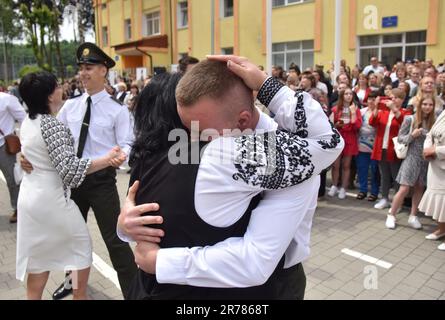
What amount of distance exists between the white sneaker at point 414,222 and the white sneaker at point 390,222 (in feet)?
0.69

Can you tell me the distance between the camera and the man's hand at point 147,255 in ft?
4.17

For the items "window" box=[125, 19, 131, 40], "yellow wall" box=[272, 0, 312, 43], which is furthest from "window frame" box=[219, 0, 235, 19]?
"window" box=[125, 19, 131, 40]

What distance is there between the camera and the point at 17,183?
5559 mm

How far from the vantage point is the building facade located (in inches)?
535

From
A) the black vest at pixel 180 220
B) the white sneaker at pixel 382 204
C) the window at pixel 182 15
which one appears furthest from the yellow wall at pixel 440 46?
the window at pixel 182 15

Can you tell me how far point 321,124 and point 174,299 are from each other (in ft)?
2.46

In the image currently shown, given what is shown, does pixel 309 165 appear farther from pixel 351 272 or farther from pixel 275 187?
pixel 351 272

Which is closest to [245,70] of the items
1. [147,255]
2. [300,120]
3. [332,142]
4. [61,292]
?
[300,120]

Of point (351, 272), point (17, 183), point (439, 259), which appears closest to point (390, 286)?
point (351, 272)

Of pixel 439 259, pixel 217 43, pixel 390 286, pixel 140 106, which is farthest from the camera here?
pixel 217 43

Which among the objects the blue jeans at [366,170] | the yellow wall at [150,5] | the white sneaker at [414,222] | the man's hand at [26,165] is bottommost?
the white sneaker at [414,222]

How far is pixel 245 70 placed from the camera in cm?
118

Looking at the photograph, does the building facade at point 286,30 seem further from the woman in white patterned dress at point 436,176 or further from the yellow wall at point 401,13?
the woman in white patterned dress at point 436,176

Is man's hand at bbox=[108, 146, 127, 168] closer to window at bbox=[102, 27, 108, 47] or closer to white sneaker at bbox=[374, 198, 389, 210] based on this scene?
white sneaker at bbox=[374, 198, 389, 210]
